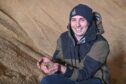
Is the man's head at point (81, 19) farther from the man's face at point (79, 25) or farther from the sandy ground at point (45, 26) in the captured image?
the sandy ground at point (45, 26)

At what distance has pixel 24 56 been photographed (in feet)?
10.7

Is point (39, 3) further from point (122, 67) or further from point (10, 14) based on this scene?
point (122, 67)

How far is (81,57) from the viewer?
2086 mm

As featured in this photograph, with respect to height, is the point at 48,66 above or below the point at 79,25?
below

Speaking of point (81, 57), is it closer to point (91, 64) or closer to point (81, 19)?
point (91, 64)

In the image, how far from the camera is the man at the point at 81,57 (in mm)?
2016

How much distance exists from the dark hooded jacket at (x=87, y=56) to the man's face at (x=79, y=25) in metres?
0.03

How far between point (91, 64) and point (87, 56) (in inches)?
2.2

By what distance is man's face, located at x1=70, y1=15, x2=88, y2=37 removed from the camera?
2059 millimetres

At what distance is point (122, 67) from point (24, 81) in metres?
1.35

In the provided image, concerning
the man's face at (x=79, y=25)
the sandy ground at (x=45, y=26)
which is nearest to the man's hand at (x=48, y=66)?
the man's face at (x=79, y=25)

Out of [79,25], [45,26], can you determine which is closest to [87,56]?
[79,25]

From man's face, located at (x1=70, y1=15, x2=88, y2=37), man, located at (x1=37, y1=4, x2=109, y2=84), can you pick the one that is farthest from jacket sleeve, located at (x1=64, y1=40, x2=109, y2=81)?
man's face, located at (x1=70, y1=15, x2=88, y2=37)

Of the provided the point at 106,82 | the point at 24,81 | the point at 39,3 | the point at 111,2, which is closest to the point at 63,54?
the point at 106,82
